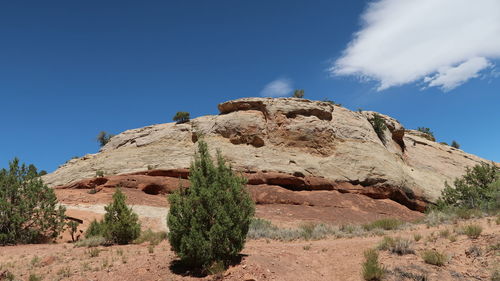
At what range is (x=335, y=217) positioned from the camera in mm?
23844

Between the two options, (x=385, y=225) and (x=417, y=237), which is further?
(x=385, y=225)

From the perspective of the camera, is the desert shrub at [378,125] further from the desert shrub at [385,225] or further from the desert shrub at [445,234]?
the desert shrub at [445,234]

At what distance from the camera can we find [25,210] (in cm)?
1634

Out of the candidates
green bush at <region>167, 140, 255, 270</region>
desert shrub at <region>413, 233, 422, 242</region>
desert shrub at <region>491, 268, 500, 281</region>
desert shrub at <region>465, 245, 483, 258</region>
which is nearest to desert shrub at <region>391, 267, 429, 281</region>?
desert shrub at <region>491, 268, 500, 281</region>

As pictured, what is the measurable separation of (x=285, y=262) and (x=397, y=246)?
3.70 meters

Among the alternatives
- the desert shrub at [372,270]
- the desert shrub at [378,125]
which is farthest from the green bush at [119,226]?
the desert shrub at [378,125]

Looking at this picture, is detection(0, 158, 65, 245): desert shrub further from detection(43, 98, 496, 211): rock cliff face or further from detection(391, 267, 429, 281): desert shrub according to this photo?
detection(391, 267, 429, 281): desert shrub

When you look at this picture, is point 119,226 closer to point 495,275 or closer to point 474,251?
point 474,251

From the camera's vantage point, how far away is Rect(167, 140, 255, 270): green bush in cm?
970

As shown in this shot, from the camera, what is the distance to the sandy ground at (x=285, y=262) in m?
9.50

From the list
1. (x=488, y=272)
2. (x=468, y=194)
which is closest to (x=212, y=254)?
(x=488, y=272)

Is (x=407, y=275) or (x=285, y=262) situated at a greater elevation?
(x=285, y=262)

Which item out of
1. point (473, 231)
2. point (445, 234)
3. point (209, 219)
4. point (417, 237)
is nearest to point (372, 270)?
point (417, 237)

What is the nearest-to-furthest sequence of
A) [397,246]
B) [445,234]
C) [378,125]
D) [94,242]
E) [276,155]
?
[397,246] → [445,234] → [94,242] → [276,155] → [378,125]
